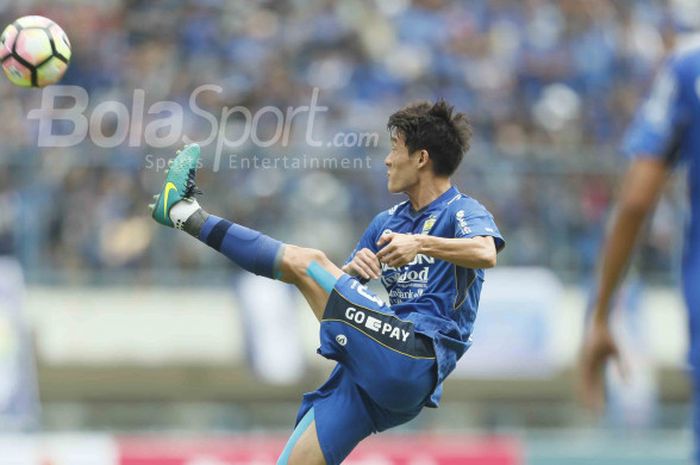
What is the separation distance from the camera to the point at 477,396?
15.5 metres

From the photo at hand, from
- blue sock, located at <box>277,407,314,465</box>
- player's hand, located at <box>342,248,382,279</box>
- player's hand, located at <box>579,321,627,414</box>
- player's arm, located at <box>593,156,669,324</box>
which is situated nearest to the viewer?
player's arm, located at <box>593,156,669,324</box>

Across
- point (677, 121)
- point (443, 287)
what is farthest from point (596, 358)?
point (443, 287)

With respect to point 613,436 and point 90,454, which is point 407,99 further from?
point 90,454

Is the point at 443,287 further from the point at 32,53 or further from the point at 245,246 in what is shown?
the point at 32,53

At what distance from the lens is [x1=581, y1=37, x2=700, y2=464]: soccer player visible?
4.24 m

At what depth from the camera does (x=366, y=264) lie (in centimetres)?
696

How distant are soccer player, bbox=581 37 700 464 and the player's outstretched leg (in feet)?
9.30

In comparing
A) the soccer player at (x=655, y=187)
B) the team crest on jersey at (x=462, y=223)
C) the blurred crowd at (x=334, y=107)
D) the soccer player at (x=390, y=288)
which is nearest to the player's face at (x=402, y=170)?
the soccer player at (x=390, y=288)

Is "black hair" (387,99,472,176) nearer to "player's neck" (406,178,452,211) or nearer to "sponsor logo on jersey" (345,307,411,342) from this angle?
"player's neck" (406,178,452,211)

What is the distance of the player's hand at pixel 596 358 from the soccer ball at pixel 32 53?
546 centimetres

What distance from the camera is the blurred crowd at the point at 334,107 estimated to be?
13992 millimetres

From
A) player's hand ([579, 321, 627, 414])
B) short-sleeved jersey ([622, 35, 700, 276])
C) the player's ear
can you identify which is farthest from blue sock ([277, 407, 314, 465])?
short-sleeved jersey ([622, 35, 700, 276])

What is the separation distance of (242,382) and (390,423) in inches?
307

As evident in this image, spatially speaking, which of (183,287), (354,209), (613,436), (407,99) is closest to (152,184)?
(183,287)
